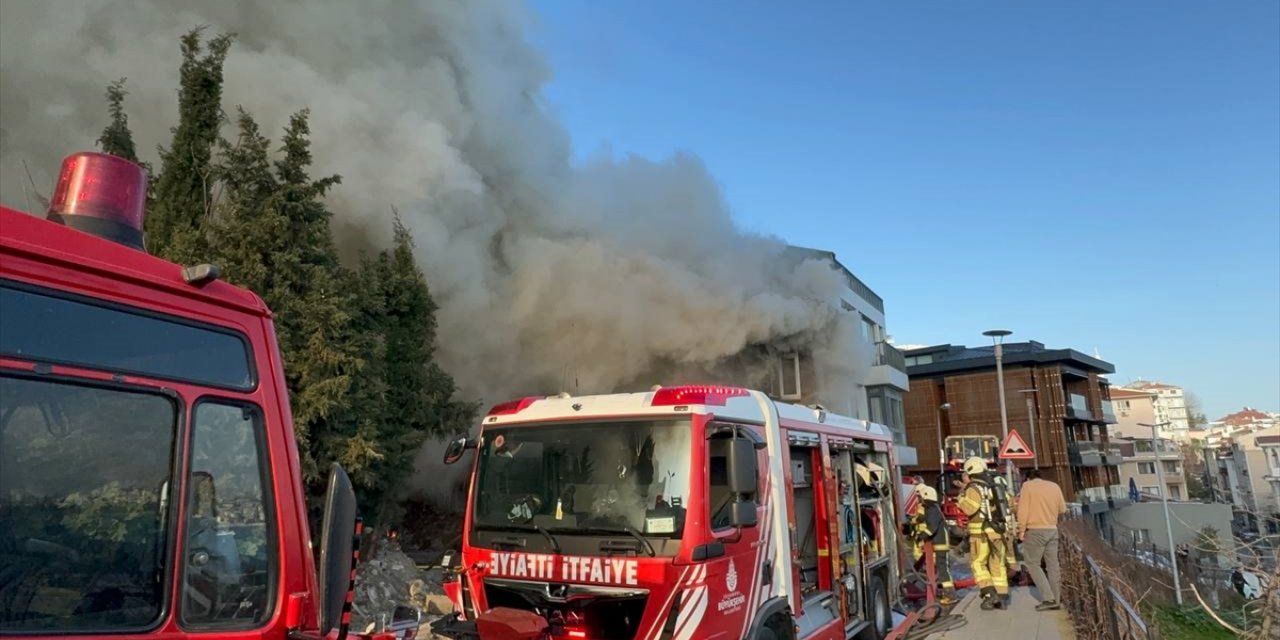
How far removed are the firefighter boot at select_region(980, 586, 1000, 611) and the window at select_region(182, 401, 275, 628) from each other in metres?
7.54

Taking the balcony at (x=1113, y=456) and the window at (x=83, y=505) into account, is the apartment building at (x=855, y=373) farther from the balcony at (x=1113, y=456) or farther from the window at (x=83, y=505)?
the balcony at (x=1113, y=456)

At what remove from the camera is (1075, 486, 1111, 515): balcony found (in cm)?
3553

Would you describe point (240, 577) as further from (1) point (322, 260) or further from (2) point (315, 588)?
(1) point (322, 260)

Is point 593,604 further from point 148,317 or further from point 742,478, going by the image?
point 148,317

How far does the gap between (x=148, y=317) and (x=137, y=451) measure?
1.00 feet

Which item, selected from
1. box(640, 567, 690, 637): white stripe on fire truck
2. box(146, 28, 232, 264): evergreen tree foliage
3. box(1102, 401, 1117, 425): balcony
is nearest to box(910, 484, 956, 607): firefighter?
box(640, 567, 690, 637): white stripe on fire truck

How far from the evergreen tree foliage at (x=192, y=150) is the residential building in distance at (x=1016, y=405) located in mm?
31982

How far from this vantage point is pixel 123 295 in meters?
1.69

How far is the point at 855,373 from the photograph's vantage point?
1794cm

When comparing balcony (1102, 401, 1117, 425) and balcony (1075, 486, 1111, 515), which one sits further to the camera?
balcony (1102, 401, 1117, 425)

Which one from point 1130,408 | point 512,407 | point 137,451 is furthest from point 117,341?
point 1130,408

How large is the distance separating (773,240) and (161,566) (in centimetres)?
1590

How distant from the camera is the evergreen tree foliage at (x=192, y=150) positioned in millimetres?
9055

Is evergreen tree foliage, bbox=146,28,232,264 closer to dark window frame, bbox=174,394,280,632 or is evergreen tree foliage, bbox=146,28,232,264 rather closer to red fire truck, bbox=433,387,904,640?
red fire truck, bbox=433,387,904,640
